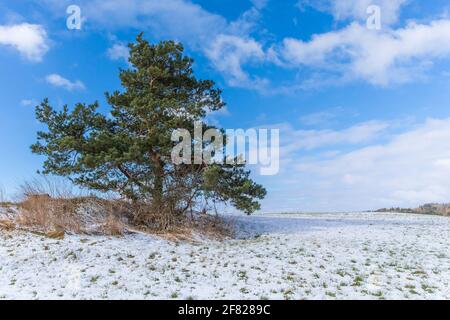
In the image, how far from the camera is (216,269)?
9.84 metres

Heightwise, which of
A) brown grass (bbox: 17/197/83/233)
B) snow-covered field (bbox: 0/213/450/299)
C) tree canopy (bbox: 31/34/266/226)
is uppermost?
tree canopy (bbox: 31/34/266/226)

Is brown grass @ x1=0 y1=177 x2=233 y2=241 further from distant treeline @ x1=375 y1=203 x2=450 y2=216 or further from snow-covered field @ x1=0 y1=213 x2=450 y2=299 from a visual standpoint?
distant treeline @ x1=375 y1=203 x2=450 y2=216

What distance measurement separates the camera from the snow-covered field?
8.20 metres

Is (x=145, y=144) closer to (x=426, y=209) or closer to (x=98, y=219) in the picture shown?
(x=98, y=219)

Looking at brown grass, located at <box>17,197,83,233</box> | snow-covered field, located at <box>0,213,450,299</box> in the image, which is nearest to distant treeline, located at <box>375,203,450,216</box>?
snow-covered field, located at <box>0,213,450,299</box>

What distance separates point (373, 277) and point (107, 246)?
7.67 metres

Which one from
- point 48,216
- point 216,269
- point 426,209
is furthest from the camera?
point 426,209

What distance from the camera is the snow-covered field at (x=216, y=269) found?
26.9 ft

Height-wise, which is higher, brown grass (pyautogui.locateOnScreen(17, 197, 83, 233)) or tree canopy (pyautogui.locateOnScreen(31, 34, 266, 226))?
tree canopy (pyautogui.locateOnScreen(31, 34, 266, 226))

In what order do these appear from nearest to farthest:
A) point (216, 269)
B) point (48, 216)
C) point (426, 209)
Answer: point (216, 269) → point (48, 216) → point (426, 209)

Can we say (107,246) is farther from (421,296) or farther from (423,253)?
(423,253)

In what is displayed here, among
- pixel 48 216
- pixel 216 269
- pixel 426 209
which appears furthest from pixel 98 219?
pixel 426 209

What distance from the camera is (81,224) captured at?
1408 cm

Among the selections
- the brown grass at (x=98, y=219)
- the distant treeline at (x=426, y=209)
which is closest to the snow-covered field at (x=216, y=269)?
the brown grass at (x=98, y=219)
